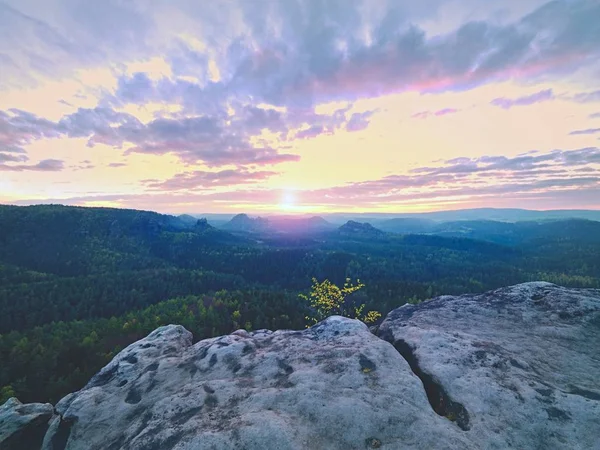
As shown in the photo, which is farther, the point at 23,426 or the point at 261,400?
the point at 23,426

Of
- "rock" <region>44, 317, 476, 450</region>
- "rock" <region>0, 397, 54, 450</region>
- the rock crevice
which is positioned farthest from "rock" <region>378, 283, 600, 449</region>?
"rock" <region>0, 397, 54, 450</region>

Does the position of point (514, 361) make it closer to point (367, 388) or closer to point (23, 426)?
point (367, 388)

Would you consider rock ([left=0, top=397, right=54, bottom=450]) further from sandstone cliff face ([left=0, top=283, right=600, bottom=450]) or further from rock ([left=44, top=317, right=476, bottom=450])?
rock ([left=44, top=317, right=476, bottom=450])

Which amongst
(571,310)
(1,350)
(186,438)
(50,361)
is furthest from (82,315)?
(571,310)

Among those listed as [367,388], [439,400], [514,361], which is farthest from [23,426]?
[514,361]

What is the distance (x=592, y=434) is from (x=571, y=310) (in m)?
13.7

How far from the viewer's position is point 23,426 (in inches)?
725

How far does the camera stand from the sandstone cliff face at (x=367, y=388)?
42.6 ft

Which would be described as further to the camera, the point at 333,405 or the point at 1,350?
the point at 1,350

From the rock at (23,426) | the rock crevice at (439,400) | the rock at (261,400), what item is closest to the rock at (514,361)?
the rock crevice at (439,400)

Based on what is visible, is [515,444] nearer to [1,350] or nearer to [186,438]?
[186,438]

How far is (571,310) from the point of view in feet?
74.7

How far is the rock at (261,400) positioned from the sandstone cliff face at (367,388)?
75 mm

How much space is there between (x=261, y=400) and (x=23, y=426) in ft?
52.0
